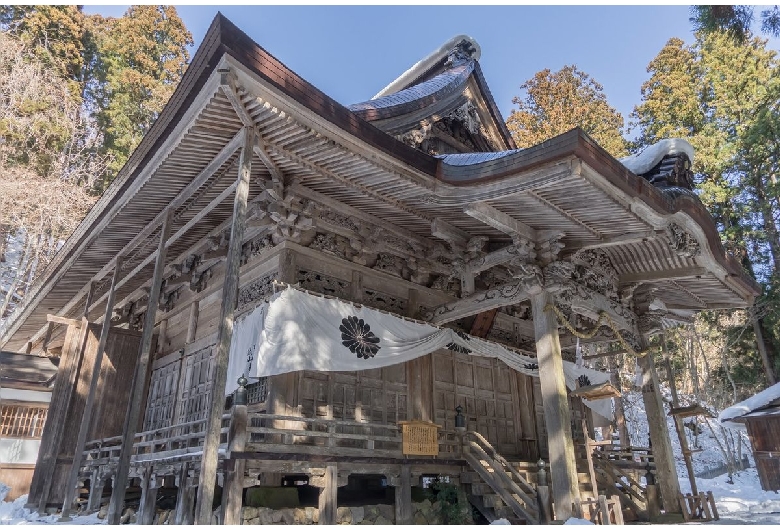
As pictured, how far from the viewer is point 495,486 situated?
26.2ft

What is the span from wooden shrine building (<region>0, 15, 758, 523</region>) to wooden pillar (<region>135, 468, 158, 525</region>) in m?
0.03

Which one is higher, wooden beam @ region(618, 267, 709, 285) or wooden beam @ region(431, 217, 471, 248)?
wooden beam @ region(431, 217, 471, 248)

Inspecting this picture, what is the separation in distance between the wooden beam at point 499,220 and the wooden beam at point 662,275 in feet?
11.0

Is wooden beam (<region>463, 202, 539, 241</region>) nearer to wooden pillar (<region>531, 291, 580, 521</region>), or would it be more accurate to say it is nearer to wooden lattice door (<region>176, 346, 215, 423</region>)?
wooden pillar (<region>531, 291, 580, 521</region>)

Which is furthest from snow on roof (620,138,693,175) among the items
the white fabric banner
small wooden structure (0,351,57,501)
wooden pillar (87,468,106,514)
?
small wooden structure (0,351,57,501)

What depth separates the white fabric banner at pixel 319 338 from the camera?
712 cm

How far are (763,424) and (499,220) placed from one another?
17.7 metres

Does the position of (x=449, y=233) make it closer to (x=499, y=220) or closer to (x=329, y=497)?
(x=499, y=220)

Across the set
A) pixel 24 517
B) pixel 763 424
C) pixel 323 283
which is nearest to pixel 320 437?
pixel 323 283

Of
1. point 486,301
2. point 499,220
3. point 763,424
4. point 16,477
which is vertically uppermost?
point 499,220

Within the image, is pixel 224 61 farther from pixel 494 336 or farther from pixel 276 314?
pixel 494 336

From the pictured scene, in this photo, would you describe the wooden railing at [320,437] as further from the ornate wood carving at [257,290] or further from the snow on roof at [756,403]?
the snow on roof at [756,403]

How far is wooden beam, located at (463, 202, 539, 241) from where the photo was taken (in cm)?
738

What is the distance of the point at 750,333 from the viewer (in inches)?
857
